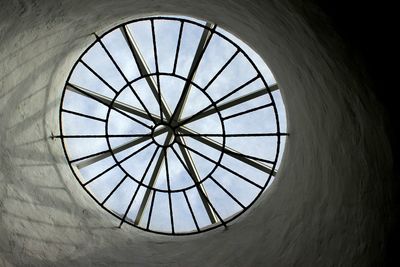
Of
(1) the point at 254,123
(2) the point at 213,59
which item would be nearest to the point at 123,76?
(2) the point at 213,59

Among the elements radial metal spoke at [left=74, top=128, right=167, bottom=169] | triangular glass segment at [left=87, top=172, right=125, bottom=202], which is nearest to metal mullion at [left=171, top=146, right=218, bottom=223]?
radial metal spoke at [left=74, top=128, right=167, bottom=169]

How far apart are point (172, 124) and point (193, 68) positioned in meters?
0.87

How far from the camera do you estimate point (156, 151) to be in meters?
7.69

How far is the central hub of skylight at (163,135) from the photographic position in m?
7.59

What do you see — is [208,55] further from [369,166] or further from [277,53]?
[369,166]

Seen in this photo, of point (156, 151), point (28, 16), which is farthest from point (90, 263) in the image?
point (28, 16)

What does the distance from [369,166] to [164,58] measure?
356 centimetres

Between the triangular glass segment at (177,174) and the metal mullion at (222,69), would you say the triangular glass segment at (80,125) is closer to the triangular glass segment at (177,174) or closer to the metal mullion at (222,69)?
A: the triangular glass segment at (177,174)

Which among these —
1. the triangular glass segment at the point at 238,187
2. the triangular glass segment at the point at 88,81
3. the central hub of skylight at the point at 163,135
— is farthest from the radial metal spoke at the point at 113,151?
the triangular glass segment at the point at 238,187

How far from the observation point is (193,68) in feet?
24.1

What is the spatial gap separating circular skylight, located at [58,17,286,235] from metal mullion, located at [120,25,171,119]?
1 centimetres

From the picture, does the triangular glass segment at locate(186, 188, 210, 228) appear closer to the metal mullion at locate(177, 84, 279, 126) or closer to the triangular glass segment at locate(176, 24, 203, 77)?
the metal mullion at locate(177, 84, 279, 126)

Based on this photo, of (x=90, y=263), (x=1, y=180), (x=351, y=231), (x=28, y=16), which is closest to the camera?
(x=351, y=231)

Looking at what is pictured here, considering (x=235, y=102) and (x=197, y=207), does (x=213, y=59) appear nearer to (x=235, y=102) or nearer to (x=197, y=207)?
(x=235, y=102)
